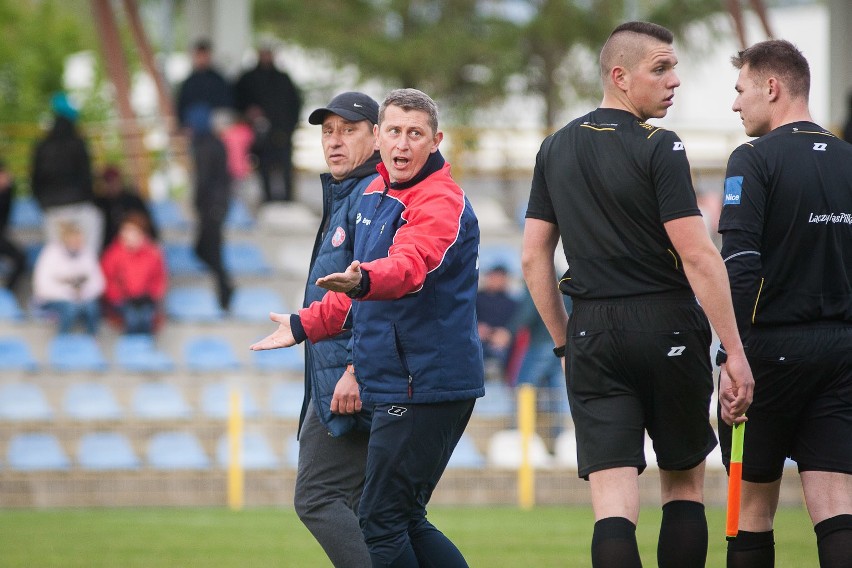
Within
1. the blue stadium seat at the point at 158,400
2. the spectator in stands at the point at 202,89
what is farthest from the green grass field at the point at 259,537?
the spectator in stands at the point at 202,89

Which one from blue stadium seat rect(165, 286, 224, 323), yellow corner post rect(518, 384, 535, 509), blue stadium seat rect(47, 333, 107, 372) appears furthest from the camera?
blue stadium seat rect(165, 286, 224, 323)

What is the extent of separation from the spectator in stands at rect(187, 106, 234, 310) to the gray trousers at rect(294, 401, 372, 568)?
10.5 meters

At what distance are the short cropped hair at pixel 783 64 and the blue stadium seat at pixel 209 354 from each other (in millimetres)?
10517

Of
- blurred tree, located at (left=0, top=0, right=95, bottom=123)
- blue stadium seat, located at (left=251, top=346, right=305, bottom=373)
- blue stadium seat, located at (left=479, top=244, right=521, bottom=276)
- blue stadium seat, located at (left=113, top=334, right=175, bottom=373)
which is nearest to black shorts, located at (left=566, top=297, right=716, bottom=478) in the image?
blue stadium seat, located at (left=251, top=346, right=305, bottom=373)

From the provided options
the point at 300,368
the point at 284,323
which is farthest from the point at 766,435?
the point at 300,368

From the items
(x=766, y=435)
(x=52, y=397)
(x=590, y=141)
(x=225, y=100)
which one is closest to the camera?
(x=590, y=141)

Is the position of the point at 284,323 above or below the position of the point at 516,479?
above

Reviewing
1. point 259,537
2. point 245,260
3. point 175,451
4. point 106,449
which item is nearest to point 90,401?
point 106,449

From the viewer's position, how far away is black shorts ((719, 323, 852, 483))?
5.04 metres

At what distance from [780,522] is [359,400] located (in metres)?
6.40

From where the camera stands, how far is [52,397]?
14.2 metres

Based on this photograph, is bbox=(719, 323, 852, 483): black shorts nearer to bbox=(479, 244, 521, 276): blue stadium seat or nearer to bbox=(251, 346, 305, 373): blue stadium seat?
bbox=(251, 346, 305, 373): blue stadium seat

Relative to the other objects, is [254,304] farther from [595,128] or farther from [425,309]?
[595,128]

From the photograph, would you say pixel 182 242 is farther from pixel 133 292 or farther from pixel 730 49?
pixel 730 49
